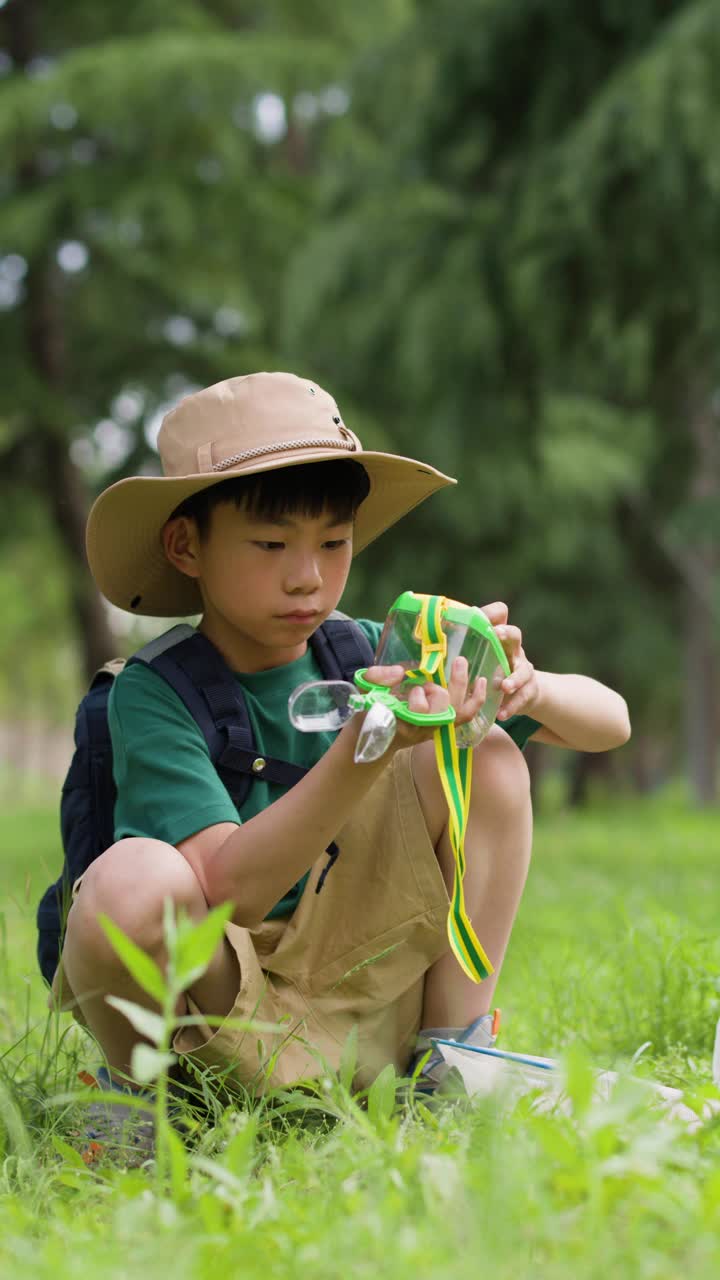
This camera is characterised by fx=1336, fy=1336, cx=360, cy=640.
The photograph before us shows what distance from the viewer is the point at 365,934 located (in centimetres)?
208

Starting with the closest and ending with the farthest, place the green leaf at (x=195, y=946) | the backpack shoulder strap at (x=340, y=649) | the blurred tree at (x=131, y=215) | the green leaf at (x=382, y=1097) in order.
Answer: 1. the green leaf at (x=195, y=946)
2. the green leaf at (x=382, y=1097)
3. the backpack shoulder strap at (x=340, y=649)
4. the blurred tree at (x=131, y=215)

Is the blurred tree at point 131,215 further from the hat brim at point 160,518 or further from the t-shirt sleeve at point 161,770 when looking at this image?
the t-shirt sleeve at point 161,770

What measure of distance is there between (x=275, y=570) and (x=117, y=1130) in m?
0.82

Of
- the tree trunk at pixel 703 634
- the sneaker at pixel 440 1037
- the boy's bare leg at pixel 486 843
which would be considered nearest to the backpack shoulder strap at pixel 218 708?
the boy's bare leg at pixel 486 843

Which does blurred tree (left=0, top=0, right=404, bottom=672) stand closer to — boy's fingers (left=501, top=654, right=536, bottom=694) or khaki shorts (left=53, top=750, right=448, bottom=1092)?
khaki shorts (left=53, top=750, right=448, bottom=1092)

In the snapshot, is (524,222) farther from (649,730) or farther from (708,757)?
(649,730)

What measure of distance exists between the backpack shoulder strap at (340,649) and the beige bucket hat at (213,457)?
9.3 inches

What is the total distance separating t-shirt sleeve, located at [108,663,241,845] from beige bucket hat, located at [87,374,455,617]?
0.27 metres

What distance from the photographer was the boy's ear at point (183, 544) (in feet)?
7.16

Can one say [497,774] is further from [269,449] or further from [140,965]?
[140,965]

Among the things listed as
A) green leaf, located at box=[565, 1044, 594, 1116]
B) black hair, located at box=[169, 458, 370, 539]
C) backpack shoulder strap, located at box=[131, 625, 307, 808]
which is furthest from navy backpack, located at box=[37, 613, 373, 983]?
green leaf, located at box=[565, 1044, 594, 1116]

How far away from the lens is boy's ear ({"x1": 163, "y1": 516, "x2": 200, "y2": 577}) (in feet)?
7.16

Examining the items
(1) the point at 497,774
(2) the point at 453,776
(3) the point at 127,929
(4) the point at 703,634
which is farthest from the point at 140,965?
(4) the point at 703,634

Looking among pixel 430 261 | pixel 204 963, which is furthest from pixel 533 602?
pixel 204 963
